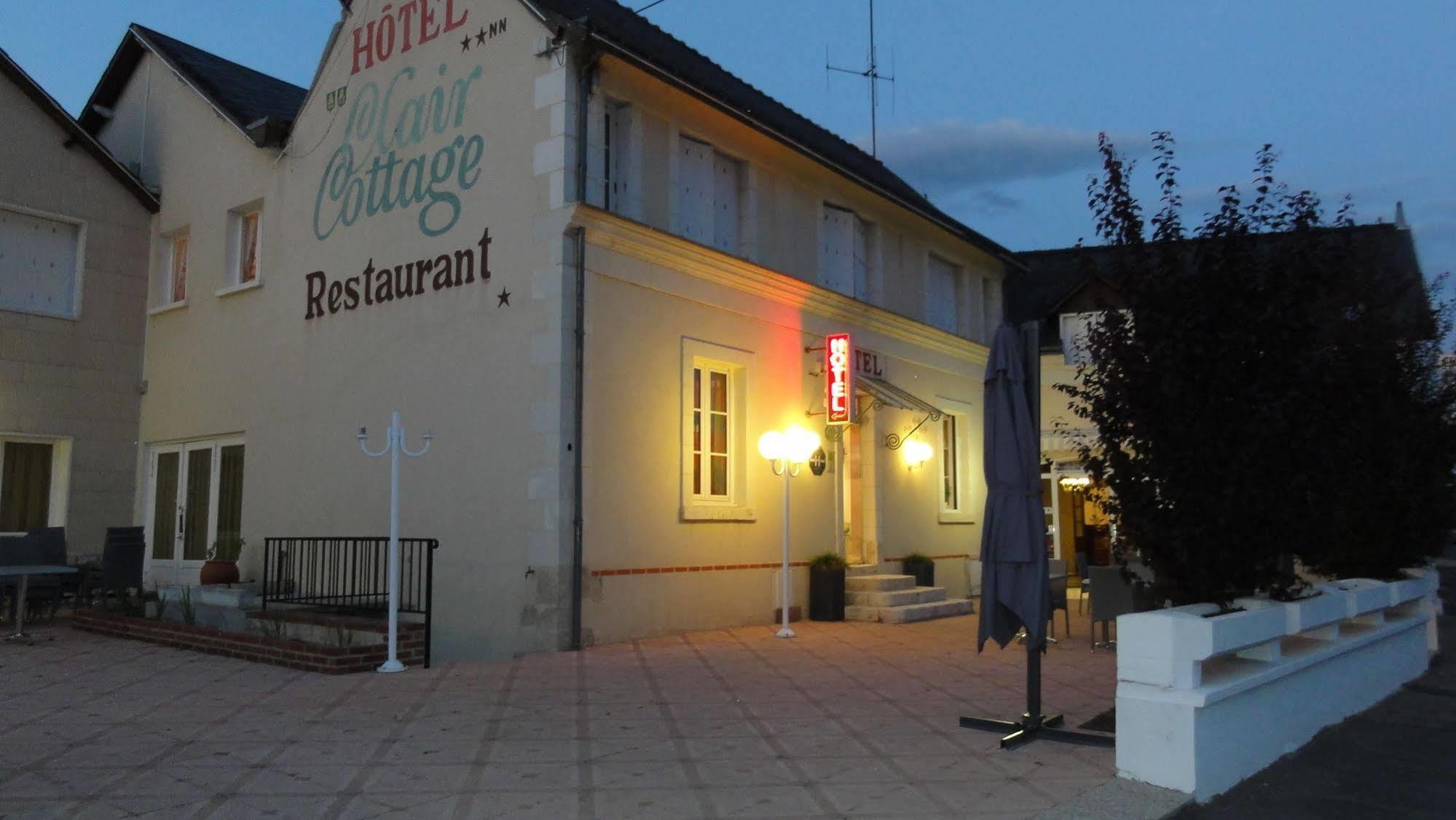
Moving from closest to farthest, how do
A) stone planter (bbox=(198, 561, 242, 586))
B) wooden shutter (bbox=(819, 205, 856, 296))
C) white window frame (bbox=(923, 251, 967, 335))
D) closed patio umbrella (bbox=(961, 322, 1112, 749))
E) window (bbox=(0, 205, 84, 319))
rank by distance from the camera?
closed patio umbrella (bbox=(961, 322, 1112, 749)), stone planter (bbox=(198, 561, 242, 586)), window (bbox=(0, 205, 84, 319)), wooden shutter (bbox=(819, 205, 856, 296)), white window frame (bbox=(923, 251, 967, 335))

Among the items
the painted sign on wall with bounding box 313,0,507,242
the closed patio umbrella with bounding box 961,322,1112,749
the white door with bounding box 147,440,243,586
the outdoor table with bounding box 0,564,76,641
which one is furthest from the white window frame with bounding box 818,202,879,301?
the outdoor table with bounding box 0,564,76,641

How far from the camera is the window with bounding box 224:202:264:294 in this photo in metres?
13.7

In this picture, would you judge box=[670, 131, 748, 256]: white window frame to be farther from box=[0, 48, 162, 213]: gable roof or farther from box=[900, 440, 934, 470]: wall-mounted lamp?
box=[0, 48, 162, 213]: gable roof

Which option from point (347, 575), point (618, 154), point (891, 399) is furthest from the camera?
point (891, 399)

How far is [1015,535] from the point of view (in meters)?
6.15

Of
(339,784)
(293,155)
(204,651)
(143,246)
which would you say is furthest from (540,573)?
(143,246)

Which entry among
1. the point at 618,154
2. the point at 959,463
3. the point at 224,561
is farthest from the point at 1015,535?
the point at 959,463

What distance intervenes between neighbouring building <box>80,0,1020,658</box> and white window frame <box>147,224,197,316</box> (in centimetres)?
4

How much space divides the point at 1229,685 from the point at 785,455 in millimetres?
6572

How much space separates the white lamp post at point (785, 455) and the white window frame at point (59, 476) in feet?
28.7

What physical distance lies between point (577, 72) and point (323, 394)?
4.64 m

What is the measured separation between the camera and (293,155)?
1317 centimetres

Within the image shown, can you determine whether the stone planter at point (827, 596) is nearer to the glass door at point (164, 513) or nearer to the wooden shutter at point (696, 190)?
the wooden shutter at point (696, 190)

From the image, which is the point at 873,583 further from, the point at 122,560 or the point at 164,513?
the point at 164,513
